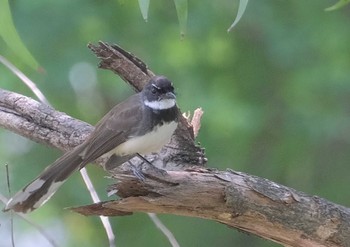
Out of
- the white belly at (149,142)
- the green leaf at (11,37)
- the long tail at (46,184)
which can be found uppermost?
the white belly at (149,142)

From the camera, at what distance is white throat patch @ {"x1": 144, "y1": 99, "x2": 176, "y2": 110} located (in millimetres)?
3607

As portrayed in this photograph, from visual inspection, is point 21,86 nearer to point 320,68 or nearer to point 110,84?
point 110,84

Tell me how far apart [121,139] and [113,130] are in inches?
2.0

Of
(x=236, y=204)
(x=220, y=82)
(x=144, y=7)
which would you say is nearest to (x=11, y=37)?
(x=144, y=7)

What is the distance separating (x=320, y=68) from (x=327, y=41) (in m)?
0.19

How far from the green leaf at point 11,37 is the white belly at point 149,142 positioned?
59 cm

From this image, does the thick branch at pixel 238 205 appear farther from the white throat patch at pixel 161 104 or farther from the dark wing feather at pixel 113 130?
the white throat patch at pixel 161 104

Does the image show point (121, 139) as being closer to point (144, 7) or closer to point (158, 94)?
point (158, 94)

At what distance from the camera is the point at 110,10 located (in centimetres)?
590

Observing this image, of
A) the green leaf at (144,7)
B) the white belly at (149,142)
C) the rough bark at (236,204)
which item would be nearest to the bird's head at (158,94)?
the white belly at (149,142)

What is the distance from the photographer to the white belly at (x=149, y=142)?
11.4 ft

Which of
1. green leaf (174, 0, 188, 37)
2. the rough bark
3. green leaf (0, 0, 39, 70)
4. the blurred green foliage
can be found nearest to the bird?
the rough bark

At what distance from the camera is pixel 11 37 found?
303cm

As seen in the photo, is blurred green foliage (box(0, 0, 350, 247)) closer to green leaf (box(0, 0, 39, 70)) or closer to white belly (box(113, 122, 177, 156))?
white belly (box(113, 122, 177, 156))
